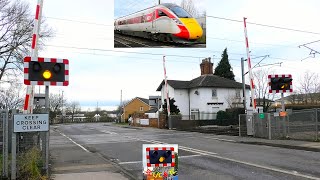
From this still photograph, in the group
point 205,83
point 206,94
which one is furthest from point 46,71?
point 205,83

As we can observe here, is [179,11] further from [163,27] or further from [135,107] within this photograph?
[135,107]

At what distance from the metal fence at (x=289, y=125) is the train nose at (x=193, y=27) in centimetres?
728

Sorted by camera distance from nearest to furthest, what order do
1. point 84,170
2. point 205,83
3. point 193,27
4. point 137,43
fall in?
point 84,170 < point 137,43 < point 193,27 < point 205,83

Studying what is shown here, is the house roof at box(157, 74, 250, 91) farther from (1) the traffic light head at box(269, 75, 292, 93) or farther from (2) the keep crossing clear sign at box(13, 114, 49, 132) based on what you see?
(2) the keep crossing clear sign at box(13, 114, 49, 132)

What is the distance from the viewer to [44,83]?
9.70 m

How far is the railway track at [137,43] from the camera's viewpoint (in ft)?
84.0

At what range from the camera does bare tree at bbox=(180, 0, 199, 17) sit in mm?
26094

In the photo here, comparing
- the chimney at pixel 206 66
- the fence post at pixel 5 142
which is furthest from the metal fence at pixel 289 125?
the chimney at pixel 206 66

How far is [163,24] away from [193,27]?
258 centimetres

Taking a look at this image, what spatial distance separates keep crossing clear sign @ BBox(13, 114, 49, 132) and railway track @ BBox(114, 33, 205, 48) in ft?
54.4

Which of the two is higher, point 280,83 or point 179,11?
point 179,11

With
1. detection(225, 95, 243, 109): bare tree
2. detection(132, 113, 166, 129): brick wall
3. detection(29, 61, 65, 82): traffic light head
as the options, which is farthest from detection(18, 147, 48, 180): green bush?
detection(225, 95, 243, 109): bare tree

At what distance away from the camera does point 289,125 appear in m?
21.4

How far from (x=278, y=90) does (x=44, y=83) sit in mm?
15229
